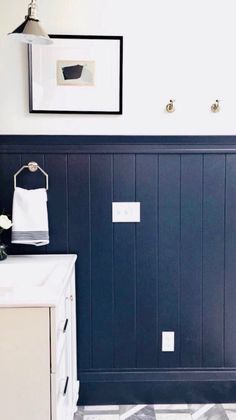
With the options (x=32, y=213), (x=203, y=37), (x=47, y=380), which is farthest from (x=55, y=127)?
(x=47, y=380)

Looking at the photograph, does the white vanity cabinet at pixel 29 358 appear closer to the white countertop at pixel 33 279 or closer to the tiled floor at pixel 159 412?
the white countertop at pixel 33 279

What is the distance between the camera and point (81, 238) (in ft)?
7.56

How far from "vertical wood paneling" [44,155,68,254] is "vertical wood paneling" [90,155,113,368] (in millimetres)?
154

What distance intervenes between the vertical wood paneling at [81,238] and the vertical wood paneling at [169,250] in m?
0.41

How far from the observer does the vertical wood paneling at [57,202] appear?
2.28 meters

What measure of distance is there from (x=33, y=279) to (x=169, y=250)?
81 centimetres

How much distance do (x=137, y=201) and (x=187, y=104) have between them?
0.61 m

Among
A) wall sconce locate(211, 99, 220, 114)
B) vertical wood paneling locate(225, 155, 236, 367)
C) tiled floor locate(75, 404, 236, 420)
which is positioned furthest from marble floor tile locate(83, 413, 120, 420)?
wall sconce locate(211, 99, 220, 114)

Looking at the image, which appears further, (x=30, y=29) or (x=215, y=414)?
(x=215, y=414)

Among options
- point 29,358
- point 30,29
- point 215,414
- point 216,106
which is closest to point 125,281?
point 215,414

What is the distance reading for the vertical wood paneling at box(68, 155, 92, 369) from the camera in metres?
2.29

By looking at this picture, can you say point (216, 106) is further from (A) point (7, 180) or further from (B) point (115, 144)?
(A) point (7, 180)

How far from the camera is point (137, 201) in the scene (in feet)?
7.55

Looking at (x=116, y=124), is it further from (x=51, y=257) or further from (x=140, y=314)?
(x=140, y=314)
